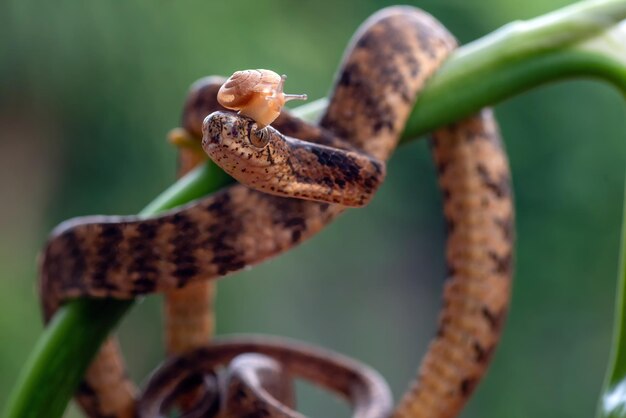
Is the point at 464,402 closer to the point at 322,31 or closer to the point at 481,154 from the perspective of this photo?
the point at 481,154

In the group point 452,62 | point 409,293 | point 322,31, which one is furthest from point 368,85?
point 409,293

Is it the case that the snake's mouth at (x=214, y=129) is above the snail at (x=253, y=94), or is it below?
below

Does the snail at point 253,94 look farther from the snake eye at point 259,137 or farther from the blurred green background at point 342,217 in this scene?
the blurred green background at point 342,217

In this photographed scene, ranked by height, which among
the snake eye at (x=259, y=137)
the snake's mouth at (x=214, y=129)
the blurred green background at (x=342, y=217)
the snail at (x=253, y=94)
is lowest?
the snake's mouth at (x=214, y=129)

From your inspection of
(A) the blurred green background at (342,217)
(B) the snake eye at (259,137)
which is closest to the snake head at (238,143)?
(B) the snake eye at (259,137)

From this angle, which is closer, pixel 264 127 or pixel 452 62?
pixel 264 127

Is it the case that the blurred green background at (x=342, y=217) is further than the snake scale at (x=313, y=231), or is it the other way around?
the blurred green background at (x=342, y=217)

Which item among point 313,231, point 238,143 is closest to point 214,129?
point 238,143
